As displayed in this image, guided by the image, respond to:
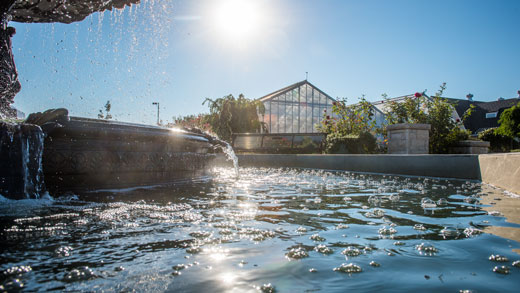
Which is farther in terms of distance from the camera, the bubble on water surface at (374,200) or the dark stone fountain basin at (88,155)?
the bubble on water surface at (374,200)

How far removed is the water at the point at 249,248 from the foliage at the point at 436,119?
32.5 feet

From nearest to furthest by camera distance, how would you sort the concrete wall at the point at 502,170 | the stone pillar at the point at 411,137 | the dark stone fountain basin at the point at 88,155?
the dark stone fountain basin at the point at 88,155 → the concrete wall at the point at 502,170 → the stone pillar at the point at 411,137

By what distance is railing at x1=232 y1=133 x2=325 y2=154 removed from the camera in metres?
15.1

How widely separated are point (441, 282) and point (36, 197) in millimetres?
3488

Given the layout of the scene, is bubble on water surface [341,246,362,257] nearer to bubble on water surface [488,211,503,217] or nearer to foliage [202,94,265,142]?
bubble on water surface [488,211,503,217]

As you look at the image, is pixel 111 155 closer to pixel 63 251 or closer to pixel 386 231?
pixel 63 251

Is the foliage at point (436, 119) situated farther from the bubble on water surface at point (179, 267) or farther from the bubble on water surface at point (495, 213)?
the bubble on water surface at point (179, 267)

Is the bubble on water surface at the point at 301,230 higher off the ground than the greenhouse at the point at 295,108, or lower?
lower

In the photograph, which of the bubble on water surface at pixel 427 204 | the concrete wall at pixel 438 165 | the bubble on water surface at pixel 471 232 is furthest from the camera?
the concrete wall at pixel 438 165

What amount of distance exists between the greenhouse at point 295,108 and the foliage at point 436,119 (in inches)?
597

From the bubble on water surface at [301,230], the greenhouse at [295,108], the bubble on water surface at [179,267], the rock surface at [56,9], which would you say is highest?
the greenhouse at [295,108]

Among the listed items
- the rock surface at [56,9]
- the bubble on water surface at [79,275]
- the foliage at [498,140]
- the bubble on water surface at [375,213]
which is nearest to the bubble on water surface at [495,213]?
the bubble on water surface at [375,213]

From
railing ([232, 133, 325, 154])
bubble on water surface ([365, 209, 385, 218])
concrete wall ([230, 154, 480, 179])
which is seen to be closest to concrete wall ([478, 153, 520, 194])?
concrete wall ([230, 154, 480, 179])

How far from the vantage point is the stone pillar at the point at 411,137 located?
1043cm
